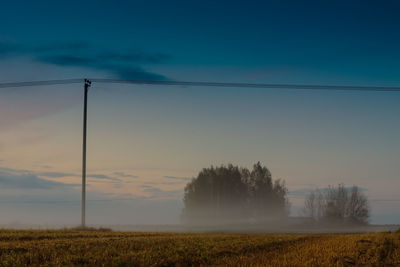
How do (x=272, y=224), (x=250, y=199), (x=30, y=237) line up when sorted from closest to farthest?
1. (x=30, y=237)
2. (x=272, y=224)
3. (x=250, y=199)

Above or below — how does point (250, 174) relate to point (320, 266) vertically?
above

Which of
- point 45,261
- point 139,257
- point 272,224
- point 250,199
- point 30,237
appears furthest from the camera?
point 250,199

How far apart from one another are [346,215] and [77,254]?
98118 mm

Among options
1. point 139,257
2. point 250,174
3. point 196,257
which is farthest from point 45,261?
point 250,174

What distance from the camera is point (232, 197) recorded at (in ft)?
362

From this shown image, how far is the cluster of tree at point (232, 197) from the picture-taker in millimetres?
108500

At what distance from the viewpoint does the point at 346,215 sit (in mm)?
104938

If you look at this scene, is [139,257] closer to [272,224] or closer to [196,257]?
[196,257]

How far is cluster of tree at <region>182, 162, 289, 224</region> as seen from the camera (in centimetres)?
10850

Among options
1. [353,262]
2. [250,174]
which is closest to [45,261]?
[353,262]

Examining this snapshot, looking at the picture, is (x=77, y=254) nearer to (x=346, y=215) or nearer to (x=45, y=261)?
(x=45, y=261)

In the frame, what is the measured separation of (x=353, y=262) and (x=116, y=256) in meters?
8.81

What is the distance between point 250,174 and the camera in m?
115

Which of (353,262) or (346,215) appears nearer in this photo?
(353,262)
